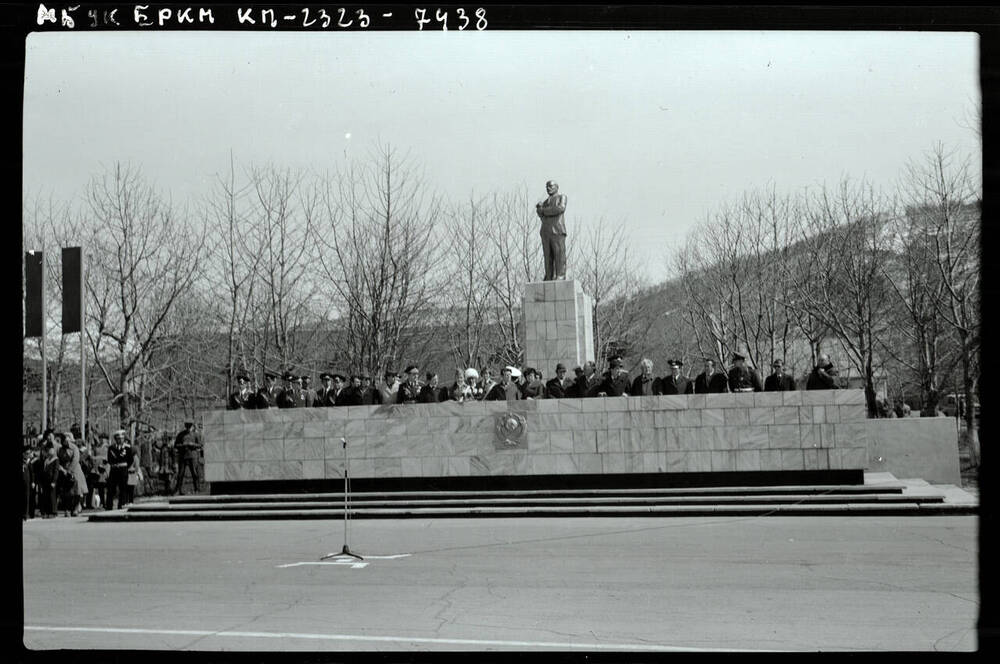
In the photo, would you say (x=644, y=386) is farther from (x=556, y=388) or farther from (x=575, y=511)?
(x=575, y=511)

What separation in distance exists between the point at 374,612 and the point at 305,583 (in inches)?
79.4

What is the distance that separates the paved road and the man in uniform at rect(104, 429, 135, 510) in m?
6.31

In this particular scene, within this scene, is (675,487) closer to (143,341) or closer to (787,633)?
(787,633)

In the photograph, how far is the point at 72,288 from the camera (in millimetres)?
22219

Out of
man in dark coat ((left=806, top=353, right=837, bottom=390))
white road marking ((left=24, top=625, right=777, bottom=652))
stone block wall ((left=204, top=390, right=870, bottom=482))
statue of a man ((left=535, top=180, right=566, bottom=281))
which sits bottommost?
white road marking ((left=24, top=625, right=777, bottom=652))

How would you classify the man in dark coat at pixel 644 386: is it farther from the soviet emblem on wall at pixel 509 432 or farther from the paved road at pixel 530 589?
the paved road at pixel 530 589

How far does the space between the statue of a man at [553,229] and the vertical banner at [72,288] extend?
930cm

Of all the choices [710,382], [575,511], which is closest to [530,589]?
[575,511]

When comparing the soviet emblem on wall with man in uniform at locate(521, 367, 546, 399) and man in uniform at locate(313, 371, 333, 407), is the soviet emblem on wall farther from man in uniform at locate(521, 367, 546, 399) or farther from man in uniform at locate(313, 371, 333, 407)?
man in uniform at locate(313, 371, 333, 407)

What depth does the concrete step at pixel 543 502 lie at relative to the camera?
16.8m

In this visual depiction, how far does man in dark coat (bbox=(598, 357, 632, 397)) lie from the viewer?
63.3ft

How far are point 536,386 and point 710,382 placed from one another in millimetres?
3255

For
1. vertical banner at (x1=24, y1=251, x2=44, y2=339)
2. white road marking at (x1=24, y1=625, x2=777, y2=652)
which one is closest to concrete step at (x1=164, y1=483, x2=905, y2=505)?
vertical banner at (x1=24, y1=251, x2=44, y2=339)

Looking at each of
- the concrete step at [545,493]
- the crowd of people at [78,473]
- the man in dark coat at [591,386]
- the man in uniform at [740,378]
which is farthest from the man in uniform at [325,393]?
the man in uniform at [740,378]
